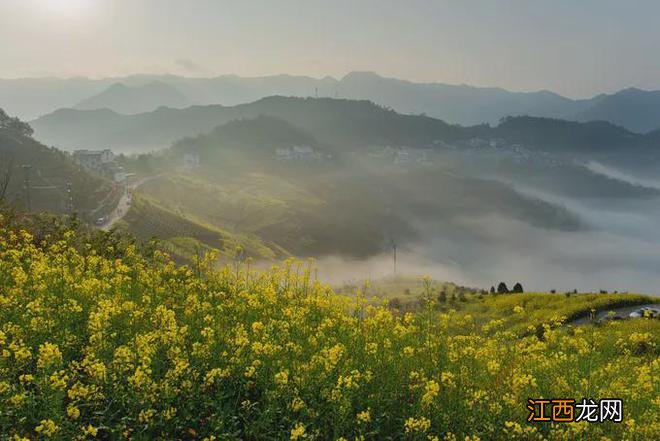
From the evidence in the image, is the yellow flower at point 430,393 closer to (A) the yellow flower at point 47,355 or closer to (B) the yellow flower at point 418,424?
(B) the yellow flower at point 418,424

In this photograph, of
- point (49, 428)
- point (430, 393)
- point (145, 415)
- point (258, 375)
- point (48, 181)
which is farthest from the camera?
point (48, 181)

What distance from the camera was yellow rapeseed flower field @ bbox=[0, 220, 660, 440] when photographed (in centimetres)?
875

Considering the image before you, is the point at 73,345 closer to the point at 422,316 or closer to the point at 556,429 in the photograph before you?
the point at 422,316

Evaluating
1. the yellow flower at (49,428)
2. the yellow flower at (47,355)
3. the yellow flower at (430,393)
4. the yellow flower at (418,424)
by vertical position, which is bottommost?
the yellow flower at (418,424)

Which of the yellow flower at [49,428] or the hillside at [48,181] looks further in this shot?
the hillside at [48,181]

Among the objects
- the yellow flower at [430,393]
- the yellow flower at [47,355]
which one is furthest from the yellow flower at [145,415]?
the yellow flower at [430,393]

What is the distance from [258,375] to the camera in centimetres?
1005

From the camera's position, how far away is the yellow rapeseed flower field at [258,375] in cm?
875

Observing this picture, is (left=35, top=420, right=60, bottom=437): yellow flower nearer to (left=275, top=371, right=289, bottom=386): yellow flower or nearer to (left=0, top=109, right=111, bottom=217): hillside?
(left=275, top=371, right=289, bottom=386): yellow flower

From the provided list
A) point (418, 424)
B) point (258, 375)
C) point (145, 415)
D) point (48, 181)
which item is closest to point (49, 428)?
point (145, 415)

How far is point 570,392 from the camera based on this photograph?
1100 cm

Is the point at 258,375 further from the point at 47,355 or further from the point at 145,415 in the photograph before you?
the point at 47,355

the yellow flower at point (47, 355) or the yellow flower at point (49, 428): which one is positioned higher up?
the yellow flower at point (47, 355)

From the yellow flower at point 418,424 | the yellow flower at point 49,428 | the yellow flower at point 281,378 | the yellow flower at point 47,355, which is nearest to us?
the yellow flower at point 49,428
